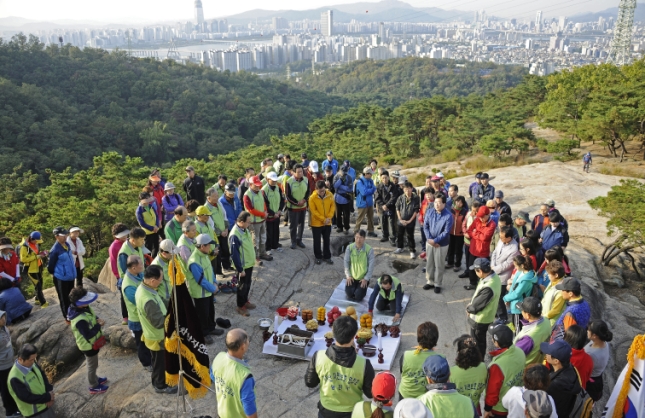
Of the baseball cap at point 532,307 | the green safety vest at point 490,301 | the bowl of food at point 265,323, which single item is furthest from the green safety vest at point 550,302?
the bowl of food at point 265,323

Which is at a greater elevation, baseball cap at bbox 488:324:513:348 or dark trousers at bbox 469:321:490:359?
baseball cap at bbox 488:324:513:348

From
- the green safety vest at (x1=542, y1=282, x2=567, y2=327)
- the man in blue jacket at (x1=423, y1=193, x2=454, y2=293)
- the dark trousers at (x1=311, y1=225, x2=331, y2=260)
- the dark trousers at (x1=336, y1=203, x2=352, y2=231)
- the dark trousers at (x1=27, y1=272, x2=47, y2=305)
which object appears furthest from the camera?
the dark trousers at (x1=336, y1=203, x2=352, y2=231)

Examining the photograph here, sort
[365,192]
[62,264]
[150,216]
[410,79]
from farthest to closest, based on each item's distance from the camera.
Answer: [410,79] → [365,192] → [150,216] → [62,264]

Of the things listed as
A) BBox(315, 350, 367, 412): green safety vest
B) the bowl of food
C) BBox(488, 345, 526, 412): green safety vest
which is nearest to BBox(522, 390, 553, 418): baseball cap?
BBox(488, 345, 526, 412): green safety vest

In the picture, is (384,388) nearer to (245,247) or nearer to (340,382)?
(340,382)

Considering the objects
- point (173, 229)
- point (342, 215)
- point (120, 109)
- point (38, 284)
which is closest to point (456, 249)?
point (342, 215)

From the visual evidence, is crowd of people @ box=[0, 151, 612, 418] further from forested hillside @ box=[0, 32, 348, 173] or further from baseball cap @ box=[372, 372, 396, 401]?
forested hillside @ box=[0, 32, 348, 173]

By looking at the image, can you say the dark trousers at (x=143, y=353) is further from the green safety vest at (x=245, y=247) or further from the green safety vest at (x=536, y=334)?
the green safety vest at (x=536, y=334)
